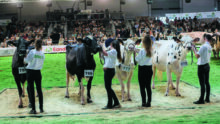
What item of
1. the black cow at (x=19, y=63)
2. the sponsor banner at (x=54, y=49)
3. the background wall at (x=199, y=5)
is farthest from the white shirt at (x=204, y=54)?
the background wall at (x=199, y=5)

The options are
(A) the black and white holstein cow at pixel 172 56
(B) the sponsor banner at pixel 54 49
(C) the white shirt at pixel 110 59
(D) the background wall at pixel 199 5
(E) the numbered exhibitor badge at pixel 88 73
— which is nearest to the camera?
(C) the white shirt at pixel 110 59

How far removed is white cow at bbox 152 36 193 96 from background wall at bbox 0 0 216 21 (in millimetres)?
32164

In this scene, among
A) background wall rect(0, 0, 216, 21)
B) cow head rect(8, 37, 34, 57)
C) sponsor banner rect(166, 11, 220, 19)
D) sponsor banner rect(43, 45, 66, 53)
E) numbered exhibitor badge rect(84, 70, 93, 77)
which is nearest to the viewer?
cow head rect(8, 37, 34, 57)

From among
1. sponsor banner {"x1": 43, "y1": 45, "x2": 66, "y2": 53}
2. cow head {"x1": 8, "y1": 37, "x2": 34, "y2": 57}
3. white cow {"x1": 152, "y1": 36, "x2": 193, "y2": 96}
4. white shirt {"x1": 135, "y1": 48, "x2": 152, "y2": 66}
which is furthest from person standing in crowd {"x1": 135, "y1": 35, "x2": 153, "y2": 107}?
sponsor banner {"x1": 43, "y1": 45, "x2": 66, "y2": 53}

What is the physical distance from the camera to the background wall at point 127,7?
131 ft

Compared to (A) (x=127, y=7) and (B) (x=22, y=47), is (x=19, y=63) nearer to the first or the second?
(B) (x=22, y=47)

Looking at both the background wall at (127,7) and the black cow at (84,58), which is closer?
the black cow at (84,58)

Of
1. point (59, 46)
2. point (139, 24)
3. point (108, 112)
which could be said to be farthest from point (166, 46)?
point (139, 24)

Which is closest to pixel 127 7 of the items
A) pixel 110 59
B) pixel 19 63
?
pixel 19 63

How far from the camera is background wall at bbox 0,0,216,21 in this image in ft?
131

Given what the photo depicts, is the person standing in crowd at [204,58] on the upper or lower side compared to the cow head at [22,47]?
lower

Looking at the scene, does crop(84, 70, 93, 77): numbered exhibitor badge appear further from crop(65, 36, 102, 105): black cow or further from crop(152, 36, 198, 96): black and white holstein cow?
crop(152, 36, 198, 96): black and white holstein cow

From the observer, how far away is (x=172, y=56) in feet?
28.5

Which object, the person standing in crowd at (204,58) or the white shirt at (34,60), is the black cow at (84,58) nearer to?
the white shirt at (34,60)
